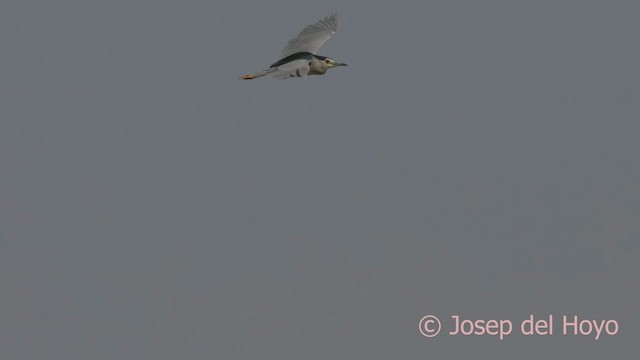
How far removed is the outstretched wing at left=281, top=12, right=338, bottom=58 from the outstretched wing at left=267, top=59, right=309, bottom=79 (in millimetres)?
2376

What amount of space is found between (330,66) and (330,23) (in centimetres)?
310

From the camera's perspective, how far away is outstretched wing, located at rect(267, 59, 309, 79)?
45719 millimetres

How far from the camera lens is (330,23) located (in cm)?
5150

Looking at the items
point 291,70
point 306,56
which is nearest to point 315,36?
point 306,56

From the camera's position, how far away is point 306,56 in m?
49.4

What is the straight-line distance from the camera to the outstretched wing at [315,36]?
50656mm

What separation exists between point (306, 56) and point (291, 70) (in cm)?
320

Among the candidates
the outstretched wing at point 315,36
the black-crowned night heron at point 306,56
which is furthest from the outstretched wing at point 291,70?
the outstretched wing at point 315,36

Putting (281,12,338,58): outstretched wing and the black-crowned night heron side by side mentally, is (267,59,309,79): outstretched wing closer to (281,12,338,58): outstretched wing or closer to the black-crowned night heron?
the black-crowned night heron

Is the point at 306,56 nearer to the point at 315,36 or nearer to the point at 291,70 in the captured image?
the point at 315,36

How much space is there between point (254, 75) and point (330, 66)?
4.08 m

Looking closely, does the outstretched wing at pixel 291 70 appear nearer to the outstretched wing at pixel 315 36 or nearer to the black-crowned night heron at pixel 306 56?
the black-crowned night heron at pixel 306 56

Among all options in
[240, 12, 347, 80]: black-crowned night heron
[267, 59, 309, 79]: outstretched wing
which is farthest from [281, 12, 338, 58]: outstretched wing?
[267, 59, 309, 79]: outstretched wing

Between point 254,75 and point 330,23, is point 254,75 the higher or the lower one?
the lower one
